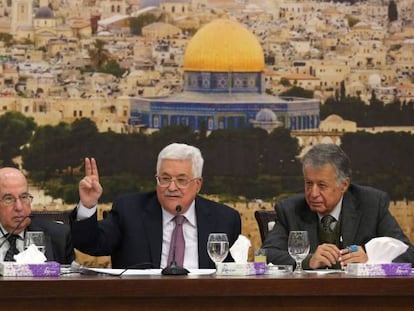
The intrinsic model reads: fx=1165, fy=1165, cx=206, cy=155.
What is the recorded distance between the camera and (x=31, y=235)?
14.0 ft

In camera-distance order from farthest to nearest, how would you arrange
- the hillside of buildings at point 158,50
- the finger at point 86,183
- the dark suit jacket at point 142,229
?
the hillside of buildings at point 158,50, the dark suit jacket at point 142,229, the finger at point 86,183

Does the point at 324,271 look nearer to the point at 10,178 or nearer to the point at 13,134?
the point at 10,178

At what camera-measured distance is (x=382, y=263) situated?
13.5 feet

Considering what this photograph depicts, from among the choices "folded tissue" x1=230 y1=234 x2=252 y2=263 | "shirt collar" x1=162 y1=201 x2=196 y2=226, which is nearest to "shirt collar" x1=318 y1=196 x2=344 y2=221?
"shirt collar" x1=162 y1=201 x2=196 y2=226

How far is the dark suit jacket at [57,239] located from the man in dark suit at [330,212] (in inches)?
32.9

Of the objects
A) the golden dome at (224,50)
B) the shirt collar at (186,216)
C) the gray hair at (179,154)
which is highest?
the golden dome at (224,50)

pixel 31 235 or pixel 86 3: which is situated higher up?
pixel 86 3

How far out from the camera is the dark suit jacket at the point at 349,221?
501 cm

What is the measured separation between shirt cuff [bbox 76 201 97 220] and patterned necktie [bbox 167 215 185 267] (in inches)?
17.7

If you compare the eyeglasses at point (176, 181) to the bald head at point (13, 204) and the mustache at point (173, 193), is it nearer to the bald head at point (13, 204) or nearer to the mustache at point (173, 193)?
the mustache at point (173, 193)

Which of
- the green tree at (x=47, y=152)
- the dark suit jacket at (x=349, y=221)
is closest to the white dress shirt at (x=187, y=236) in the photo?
the dark suit jacket at (x=349, y=221)

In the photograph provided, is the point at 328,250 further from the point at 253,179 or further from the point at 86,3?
the point at 86,3
